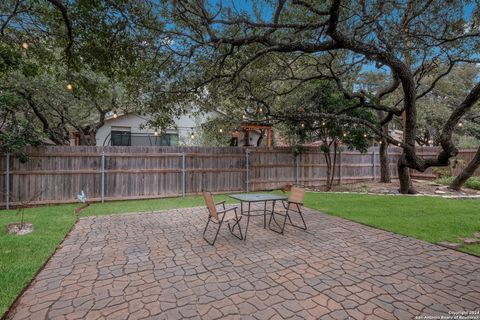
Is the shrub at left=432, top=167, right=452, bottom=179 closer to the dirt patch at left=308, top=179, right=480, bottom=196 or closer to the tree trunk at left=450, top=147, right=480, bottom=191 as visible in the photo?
the dirt patch at left=308, top=179, right=480, bottom=196

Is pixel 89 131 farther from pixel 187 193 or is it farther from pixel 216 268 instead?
pixel 216 268

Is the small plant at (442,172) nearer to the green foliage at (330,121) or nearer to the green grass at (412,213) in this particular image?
the green grass at (412,213)

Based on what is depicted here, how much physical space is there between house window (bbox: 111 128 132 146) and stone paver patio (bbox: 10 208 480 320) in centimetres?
1084

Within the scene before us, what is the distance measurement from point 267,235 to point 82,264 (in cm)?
315

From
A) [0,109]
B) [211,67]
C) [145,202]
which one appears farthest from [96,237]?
[0,109]

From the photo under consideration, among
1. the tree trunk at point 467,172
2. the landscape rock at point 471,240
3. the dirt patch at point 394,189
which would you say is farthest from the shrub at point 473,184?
the landscape rock at point 471,240

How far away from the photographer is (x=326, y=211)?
7.27 meters

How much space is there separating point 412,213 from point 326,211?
84.9 inches

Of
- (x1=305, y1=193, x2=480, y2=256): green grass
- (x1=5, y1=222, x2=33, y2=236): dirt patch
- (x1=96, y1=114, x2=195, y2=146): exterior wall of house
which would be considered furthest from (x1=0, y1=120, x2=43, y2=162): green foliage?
(x1=305, y1=193, x2=480, y2=256): green grass

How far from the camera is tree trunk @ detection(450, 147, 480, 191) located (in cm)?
985

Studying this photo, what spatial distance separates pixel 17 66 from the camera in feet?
18.2

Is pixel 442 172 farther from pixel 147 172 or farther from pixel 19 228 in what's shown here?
pixel 19 228

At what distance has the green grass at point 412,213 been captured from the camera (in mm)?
5254

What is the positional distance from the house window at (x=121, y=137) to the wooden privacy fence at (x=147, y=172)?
613 cm
